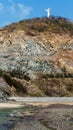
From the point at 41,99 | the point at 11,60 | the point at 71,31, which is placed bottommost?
the point at 41,99

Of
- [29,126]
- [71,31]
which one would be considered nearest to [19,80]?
[71,31]

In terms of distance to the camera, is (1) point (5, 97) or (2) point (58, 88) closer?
(1) point (5, 97)

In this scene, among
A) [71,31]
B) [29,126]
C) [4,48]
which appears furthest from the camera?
[71,31]

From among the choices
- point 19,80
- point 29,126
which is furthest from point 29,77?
point 29,126

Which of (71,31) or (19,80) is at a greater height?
(71,31)

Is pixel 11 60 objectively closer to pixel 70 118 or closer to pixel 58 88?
pixel 58 88

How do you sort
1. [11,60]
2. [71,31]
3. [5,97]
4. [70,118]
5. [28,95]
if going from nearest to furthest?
[70,118] < [5,97] < [28,95] < [11,60] < [71,31]
